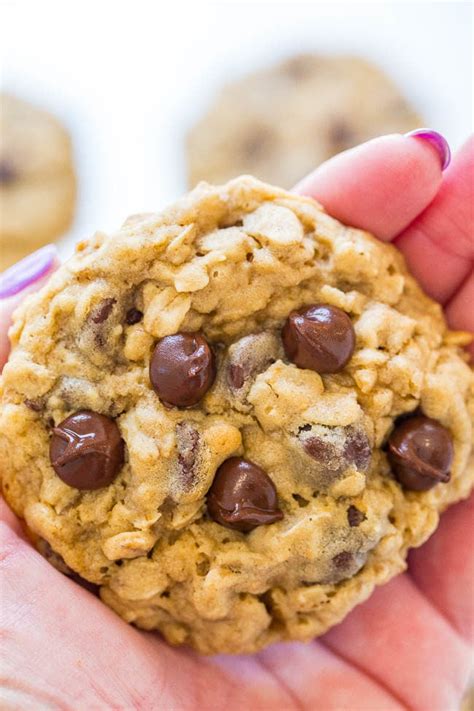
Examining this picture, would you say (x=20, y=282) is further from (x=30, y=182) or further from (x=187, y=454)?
(x=30, y=182)

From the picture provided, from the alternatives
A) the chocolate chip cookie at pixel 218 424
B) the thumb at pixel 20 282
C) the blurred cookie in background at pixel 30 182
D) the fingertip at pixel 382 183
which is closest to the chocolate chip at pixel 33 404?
the chocolate chip cookie at pixel 218 424

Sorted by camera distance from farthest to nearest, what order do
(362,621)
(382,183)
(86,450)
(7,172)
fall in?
(7,172)
(362,621)
(382,183)
(86,450)

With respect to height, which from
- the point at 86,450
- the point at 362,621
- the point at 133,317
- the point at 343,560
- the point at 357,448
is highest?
the point at 133,317

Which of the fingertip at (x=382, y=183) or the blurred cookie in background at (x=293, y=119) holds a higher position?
the fingertip at (x=382, y=183)

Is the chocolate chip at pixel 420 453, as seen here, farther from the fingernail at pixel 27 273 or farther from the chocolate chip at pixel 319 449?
the fingernail at pixel 27 273

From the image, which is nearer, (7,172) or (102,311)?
(102,311)

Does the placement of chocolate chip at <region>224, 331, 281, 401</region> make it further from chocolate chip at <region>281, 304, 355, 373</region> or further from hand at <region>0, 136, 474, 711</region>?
hand at <region>0, 136, 474, 711</region>

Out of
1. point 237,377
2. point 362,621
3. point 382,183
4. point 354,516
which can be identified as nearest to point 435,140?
point 382,183

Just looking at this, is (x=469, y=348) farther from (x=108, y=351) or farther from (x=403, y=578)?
(x=108, y=351)
